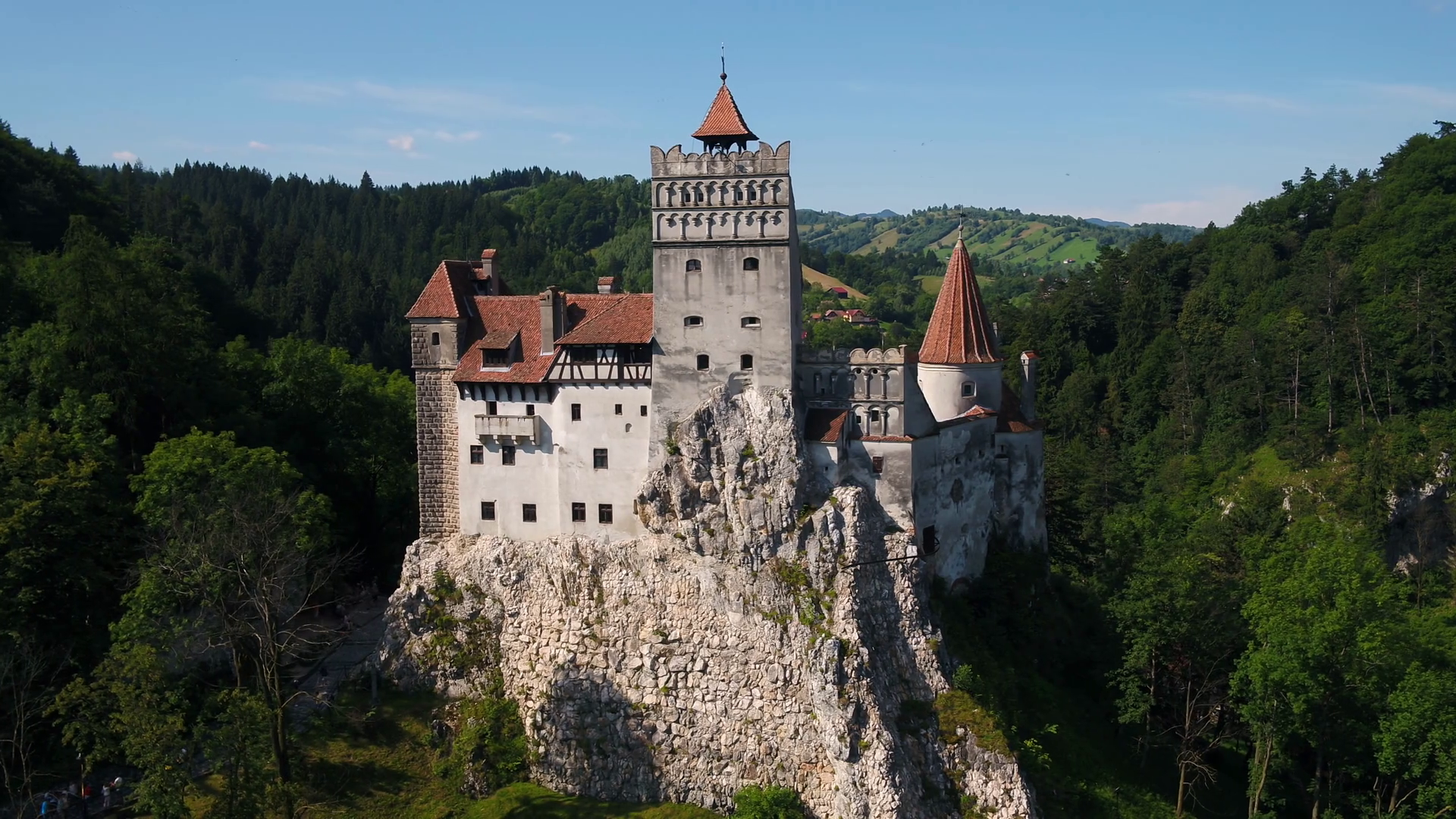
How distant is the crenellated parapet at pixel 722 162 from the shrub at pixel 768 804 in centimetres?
2443

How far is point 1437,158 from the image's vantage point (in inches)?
4035

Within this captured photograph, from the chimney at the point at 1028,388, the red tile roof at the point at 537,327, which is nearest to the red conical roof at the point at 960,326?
the chimney at the point at 1028,388

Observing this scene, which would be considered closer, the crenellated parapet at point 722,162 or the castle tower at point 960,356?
the crenellated parapet at point 722,162

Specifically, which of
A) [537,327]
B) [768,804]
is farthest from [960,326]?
[768,804]

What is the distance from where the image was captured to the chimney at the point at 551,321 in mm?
49500

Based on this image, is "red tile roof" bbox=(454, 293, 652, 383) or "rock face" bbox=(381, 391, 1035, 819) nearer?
"rock face" bbox=(381, 391, 1035, 819)

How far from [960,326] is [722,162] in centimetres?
1352

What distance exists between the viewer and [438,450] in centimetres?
5153

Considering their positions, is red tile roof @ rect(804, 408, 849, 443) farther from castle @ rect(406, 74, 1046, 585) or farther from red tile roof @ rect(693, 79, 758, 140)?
red tile roof @ rect(693, 79, 758, 140)

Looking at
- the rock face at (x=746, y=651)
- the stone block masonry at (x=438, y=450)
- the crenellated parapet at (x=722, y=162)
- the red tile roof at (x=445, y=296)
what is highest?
the crenellated parapet at (x=722, y=162)

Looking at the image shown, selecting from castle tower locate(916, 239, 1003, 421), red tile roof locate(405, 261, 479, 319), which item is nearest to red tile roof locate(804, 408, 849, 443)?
castle tower locate(916, 239, 1003, 421)

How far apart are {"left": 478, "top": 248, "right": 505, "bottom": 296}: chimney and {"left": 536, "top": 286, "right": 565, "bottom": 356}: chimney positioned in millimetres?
4893

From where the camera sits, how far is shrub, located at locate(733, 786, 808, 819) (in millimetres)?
43625

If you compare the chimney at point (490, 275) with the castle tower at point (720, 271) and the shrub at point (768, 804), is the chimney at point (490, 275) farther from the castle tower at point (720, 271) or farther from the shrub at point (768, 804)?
the shrub at point (768, 804)
